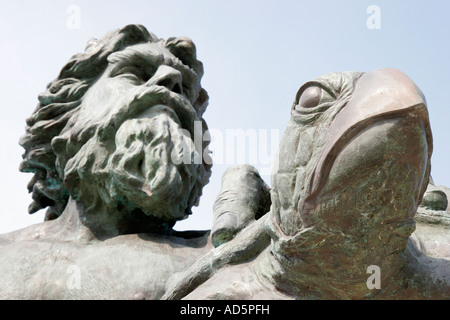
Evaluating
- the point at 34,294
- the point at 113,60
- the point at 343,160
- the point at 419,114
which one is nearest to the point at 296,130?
the point at 343,160

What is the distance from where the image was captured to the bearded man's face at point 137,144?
353 cm

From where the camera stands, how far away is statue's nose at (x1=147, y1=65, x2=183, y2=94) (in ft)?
12.5

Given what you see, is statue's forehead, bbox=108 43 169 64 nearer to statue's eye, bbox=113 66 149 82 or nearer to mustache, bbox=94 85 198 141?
statue's eye, bbox=113 66 149 82

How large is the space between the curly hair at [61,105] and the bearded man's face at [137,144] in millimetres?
176

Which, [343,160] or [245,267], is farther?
[245,267]

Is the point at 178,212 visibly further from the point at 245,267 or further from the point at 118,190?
the point at 245,267

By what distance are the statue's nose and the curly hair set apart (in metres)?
0.42

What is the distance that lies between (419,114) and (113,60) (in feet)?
8.19

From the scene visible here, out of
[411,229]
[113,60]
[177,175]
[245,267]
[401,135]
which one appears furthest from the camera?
[113,60]

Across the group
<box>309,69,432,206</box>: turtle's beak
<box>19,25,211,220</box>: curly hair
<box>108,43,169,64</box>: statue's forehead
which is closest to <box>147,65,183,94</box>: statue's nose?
<box>108,43,169,64</box>: statue's forehead

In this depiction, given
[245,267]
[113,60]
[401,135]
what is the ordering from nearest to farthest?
1. [401,135]
2. [245,267]
3. [113,60]

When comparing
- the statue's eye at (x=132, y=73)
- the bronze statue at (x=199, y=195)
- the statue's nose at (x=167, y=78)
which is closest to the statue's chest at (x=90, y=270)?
the bronze statue at (x=199, y=195)

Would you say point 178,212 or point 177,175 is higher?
point 177,175
